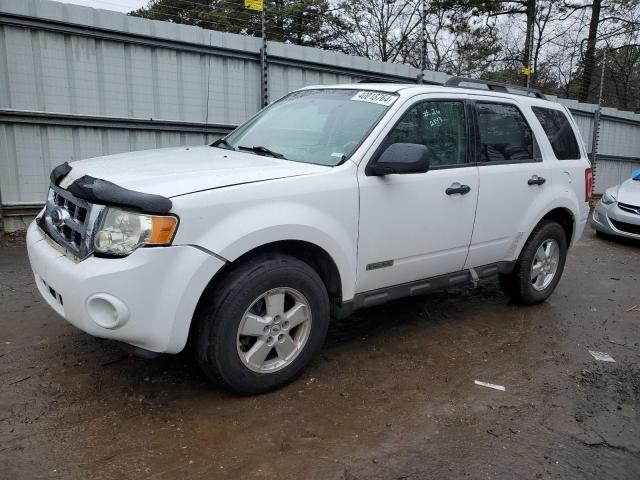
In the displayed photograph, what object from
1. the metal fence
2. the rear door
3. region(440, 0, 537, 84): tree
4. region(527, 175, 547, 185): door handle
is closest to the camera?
the rear door

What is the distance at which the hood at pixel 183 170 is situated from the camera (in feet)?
8.91

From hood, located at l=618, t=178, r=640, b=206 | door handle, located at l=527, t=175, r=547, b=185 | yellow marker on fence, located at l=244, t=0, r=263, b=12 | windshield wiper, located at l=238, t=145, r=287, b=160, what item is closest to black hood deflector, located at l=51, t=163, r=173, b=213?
windshield wiper, located at l=238, t=145, r=287, b=160

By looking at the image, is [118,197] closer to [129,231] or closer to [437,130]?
[129,231]

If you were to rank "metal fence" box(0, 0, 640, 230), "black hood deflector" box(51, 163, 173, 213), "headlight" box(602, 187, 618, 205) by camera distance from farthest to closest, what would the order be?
"headlight" box(602, 187, 618, 205), "metal fence" box(0, 0, 640, 230), "black hood deflector" box(51, 163, 173, 213)

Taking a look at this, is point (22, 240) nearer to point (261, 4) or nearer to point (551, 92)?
point (261, 4)

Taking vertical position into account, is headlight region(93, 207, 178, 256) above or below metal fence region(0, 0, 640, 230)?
below

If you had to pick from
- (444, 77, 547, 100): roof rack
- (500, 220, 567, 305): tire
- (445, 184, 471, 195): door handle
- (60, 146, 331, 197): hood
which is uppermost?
(444, 77, 547, 100): roof rack

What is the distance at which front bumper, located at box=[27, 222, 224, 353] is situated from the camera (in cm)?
254

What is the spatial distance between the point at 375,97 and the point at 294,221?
1304 millimetres

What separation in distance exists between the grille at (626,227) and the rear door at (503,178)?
Result: 15.2 feet

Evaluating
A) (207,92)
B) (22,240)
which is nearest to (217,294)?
(22,240)

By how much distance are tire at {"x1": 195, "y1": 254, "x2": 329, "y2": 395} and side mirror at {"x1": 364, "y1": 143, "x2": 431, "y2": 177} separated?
30.3 inches

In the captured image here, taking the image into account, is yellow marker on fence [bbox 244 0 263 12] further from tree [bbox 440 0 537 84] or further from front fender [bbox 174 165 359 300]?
tree [bbox 440 0 537 84]

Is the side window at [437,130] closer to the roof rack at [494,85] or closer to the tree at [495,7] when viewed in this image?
the roof rack at [494,85]
